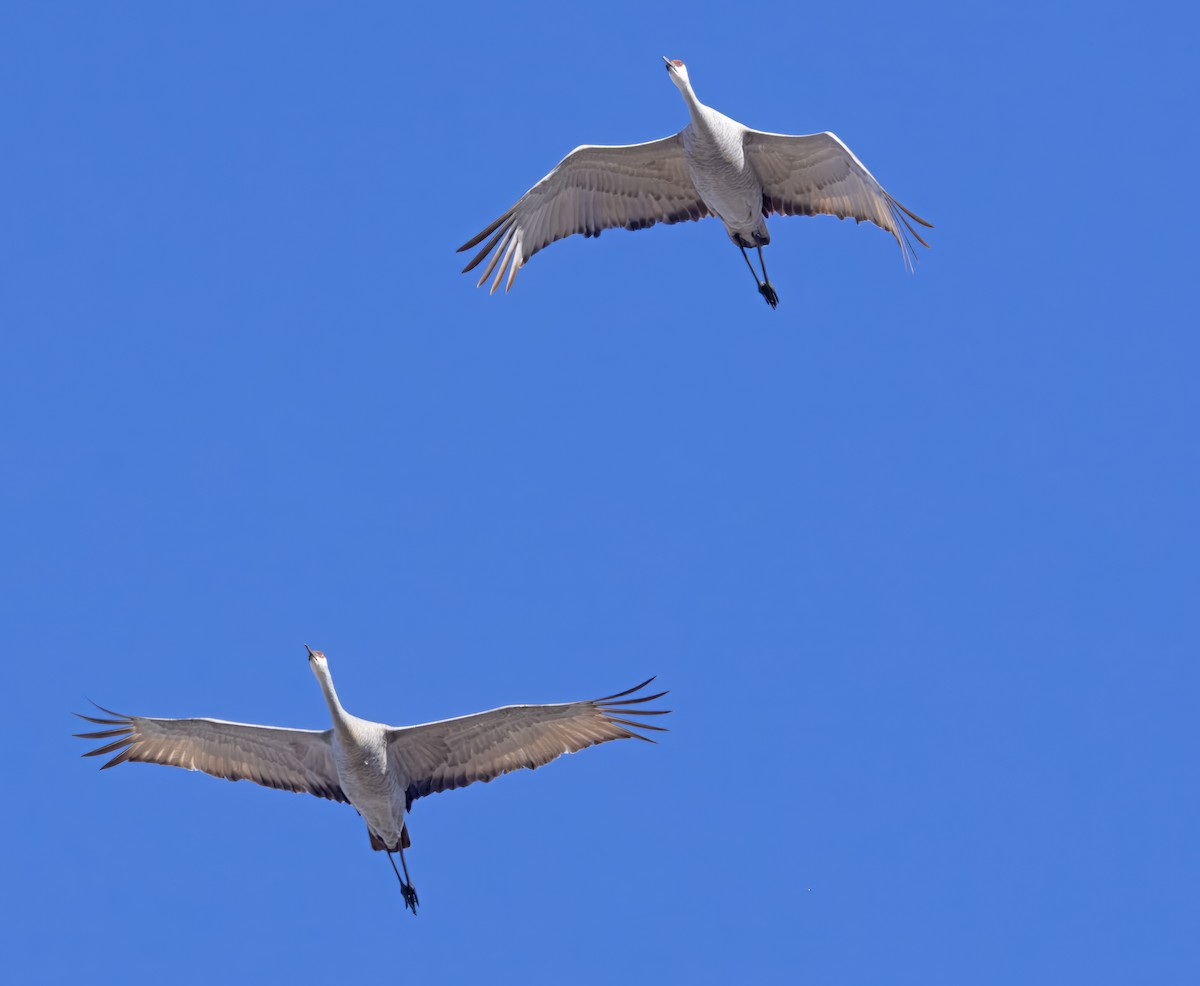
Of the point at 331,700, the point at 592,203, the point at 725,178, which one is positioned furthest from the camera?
the point at 592,203

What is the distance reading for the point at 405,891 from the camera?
22188mm

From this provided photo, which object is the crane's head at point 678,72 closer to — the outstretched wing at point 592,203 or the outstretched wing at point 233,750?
the outstretched wing at point 592,203

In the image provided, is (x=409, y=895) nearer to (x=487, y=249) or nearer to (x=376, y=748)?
(x=376, y=748)

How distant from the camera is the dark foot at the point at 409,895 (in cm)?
2214

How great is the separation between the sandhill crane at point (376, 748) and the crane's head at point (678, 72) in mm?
7444

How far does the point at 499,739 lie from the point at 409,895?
2.97 metres

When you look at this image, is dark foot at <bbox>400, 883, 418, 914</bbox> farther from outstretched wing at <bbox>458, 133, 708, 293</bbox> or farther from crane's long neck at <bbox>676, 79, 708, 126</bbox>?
crane's long neck at <bbox>676, 79, 708, 126</bbox>

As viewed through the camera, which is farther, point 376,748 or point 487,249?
point 487,249

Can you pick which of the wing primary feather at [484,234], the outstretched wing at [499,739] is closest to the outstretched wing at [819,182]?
the wing primary feather at [484,234]

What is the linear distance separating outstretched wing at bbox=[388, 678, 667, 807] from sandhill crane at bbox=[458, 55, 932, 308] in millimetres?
6005

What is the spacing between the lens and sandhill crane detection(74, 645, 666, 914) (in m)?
20.2

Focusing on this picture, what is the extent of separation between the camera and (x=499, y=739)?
2066 centimetres

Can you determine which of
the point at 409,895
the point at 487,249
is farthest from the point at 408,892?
the point at 487,249

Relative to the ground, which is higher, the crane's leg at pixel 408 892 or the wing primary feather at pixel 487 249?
the wing primary feather at pixel 487 249
